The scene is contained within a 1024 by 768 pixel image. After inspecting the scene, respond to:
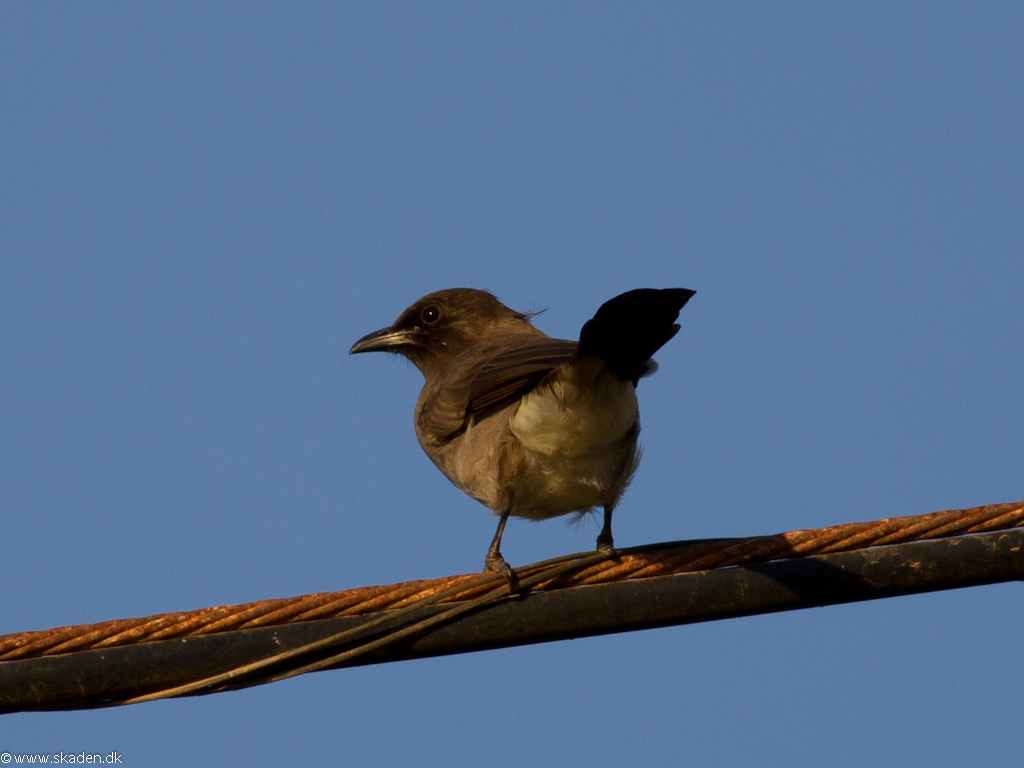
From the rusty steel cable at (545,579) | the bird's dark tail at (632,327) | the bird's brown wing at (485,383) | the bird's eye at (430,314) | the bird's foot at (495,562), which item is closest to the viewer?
the rusty steel cable at (545,579)

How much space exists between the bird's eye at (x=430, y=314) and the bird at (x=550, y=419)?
3.40 ft

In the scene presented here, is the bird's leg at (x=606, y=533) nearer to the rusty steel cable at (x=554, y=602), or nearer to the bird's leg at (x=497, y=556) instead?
the bird's leg at (x=497, y=556)

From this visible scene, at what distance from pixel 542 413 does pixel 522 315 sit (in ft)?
8.23

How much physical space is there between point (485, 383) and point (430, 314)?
2205 millimetres

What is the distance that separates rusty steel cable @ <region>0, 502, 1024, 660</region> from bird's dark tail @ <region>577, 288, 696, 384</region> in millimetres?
853

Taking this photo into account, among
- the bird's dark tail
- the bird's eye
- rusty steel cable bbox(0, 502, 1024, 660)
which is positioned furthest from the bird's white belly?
the bird's eye

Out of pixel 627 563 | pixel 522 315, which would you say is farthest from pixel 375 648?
pixel 522 315

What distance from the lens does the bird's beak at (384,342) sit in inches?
299

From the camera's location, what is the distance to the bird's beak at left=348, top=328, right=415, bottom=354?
7598 millimetres

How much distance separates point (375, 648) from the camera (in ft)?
12.5

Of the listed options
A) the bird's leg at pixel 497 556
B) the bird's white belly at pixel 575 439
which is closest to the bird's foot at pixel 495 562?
the bird's leg at pixel 497 556

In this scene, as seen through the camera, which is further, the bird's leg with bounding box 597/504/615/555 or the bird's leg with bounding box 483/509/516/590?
the bird's leg with bounding box 597/504/615/555

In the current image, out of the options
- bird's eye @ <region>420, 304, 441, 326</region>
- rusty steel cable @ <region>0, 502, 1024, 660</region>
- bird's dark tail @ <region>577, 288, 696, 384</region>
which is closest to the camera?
rusty steel cable @ <region>0, 502, 1024, 660</region>

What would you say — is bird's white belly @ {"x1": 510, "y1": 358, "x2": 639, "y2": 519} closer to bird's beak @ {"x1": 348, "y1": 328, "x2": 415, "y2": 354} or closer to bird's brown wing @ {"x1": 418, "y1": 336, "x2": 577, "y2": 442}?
bird's brown wing @ {"x1": 418, "y1": 336, "x2": 577, "y2": 442}
